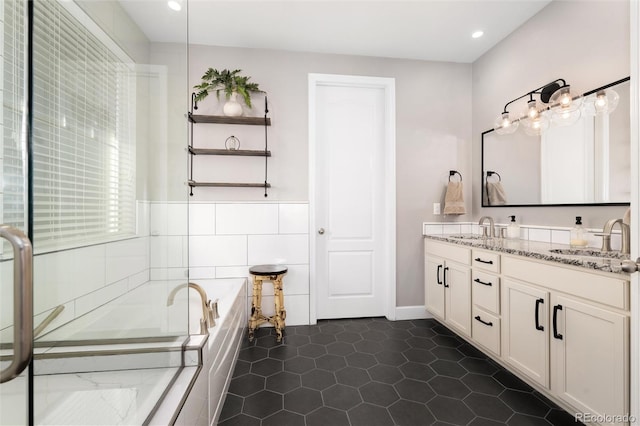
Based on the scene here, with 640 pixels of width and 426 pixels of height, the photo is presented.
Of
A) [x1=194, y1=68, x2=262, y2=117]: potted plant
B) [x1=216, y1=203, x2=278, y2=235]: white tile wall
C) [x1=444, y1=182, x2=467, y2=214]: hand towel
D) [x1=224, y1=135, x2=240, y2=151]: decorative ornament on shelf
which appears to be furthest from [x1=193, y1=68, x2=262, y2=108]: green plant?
[x1=444, y1=182, x2=467, y2=214]: hand towel

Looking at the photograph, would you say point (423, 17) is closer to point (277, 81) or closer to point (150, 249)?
point (277, 81)

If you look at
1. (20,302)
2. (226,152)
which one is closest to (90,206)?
(20,302)

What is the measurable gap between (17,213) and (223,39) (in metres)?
2.49

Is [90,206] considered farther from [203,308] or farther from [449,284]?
[449,284]

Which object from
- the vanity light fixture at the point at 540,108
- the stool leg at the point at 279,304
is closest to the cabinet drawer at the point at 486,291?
the vanity light fixture at the point at 540,108

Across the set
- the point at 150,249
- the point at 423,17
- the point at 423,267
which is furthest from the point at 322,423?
the point at 423,17

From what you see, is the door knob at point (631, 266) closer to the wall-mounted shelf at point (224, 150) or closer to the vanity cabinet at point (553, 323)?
the vanity cabinet at point (553, 323)

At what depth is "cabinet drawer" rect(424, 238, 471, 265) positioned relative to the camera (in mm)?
2119

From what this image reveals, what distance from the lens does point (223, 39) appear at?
2.47 meters

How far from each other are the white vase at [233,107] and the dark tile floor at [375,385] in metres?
1.98

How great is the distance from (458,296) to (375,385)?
1014 millimetres

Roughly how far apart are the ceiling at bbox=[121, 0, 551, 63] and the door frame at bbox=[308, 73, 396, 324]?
27 cm

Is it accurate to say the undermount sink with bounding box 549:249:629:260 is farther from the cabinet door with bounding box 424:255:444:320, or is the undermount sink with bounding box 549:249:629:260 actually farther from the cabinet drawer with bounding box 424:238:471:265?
the cabinet door with bounding box 424:255:444:320

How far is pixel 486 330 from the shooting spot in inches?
75.1
